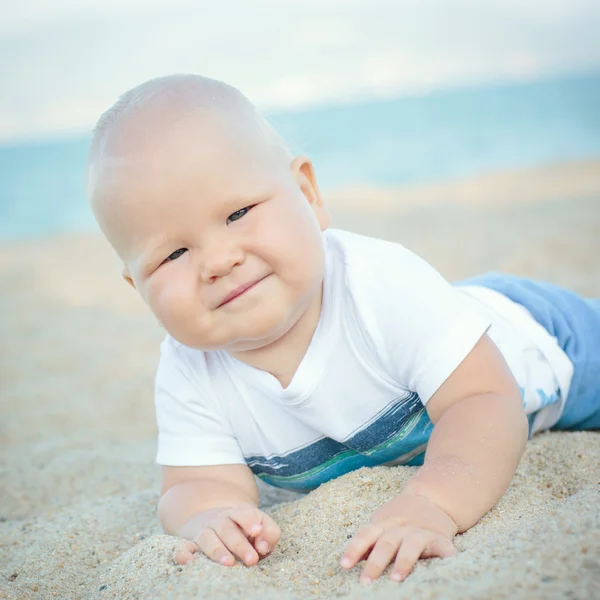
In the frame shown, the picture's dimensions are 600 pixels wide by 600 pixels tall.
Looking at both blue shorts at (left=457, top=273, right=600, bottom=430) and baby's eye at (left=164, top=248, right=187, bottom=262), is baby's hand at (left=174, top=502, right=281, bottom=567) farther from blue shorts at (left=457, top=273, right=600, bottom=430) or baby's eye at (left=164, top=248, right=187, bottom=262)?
blue shorts at (left=457, top=273, right=600, bottom=430)

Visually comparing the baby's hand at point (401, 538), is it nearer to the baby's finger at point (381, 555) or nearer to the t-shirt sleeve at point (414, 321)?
the baby's finger at point (381, 555)

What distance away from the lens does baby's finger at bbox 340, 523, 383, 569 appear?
141 centimetres

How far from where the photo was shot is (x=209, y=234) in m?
1.59

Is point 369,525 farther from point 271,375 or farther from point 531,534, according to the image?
point 271,375

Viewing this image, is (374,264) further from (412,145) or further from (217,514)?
(412,145)

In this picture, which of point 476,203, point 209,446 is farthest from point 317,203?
point 476,203

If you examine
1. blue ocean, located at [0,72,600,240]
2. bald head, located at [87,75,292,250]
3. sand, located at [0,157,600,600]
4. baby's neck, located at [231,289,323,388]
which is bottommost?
blue ocean, located at [0,72,600,240]

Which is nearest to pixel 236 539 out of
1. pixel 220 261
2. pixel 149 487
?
pixel 220 261

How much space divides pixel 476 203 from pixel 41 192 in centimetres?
1367

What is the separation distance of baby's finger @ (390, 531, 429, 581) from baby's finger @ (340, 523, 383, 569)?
6 centimetres

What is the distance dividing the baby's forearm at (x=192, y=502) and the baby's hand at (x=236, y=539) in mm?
106

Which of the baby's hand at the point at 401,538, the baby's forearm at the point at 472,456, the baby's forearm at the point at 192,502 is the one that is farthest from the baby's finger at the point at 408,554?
the baby's forearm at the point at 192,502

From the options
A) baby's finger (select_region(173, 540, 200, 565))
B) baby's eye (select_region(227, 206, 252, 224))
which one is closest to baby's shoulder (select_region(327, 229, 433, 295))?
baby's eye (select_region(227, 206, 252, 224))

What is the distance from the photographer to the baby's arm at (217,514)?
159 cm
